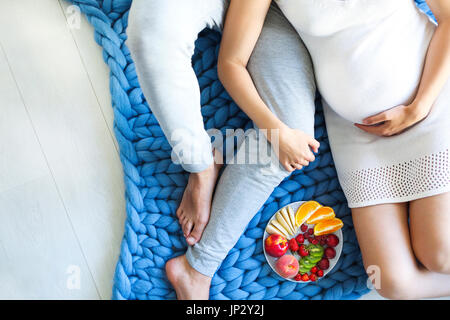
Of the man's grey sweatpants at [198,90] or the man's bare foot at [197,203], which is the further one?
the man's bare foot at [197,203]

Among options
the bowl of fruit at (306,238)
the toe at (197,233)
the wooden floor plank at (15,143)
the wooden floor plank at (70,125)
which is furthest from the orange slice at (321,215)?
the wooden floor plank at (15,143)

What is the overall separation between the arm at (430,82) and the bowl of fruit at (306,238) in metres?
0.21

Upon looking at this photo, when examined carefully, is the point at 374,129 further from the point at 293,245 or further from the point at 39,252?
the point at 39,252

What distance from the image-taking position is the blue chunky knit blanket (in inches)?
31.6

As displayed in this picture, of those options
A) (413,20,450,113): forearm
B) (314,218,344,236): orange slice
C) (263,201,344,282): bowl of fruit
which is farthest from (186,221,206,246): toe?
(413,20,450,113): forearm

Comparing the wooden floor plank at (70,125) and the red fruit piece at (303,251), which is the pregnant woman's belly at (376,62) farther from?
the wooden floor plank at (70,125)

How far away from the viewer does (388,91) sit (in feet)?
2.33

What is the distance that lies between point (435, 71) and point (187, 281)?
0.59 meters

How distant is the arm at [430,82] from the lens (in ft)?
2.26

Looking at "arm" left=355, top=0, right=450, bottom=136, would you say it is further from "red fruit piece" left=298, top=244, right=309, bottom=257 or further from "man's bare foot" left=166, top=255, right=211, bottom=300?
"man's bare foot" left=166, top=255, right=211, bottom=300

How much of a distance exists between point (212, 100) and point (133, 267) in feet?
1.25

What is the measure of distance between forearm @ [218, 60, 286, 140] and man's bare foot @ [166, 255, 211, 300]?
1.03ft
